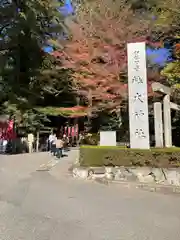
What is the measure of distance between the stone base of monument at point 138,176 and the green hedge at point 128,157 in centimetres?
37

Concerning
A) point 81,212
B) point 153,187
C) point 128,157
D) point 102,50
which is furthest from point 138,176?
point 102,50

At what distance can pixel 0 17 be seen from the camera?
1182 inches

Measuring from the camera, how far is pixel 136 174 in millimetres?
12898

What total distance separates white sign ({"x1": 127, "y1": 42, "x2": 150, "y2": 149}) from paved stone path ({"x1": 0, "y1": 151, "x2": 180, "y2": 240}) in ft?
9.23

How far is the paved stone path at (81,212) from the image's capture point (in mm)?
6031

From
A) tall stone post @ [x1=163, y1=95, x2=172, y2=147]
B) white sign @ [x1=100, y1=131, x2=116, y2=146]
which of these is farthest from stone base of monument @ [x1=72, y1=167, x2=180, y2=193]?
tall stone post @ [x1=163, y1=95, x2=172, y2=147]

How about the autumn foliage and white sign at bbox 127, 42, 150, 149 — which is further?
the autumn foliage

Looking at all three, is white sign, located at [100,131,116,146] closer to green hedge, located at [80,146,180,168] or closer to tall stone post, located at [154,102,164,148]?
green hedge, located at [80,146,180,168]

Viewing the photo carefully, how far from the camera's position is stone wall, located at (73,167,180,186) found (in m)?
12.3

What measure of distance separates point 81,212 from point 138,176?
537 centimetres

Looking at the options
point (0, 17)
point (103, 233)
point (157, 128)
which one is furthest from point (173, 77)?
point (0, 17)

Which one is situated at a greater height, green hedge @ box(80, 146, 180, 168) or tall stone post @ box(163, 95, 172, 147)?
tall stone post @ box(163, 95, 172, 147)

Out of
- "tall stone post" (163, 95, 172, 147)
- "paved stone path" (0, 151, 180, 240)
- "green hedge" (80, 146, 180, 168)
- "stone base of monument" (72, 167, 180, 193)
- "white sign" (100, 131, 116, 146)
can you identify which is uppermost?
"tall stone post" (163, 95, 172, 147)

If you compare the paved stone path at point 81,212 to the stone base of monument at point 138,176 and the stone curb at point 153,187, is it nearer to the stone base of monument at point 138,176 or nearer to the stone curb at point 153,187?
the stone curb at point 153,187
